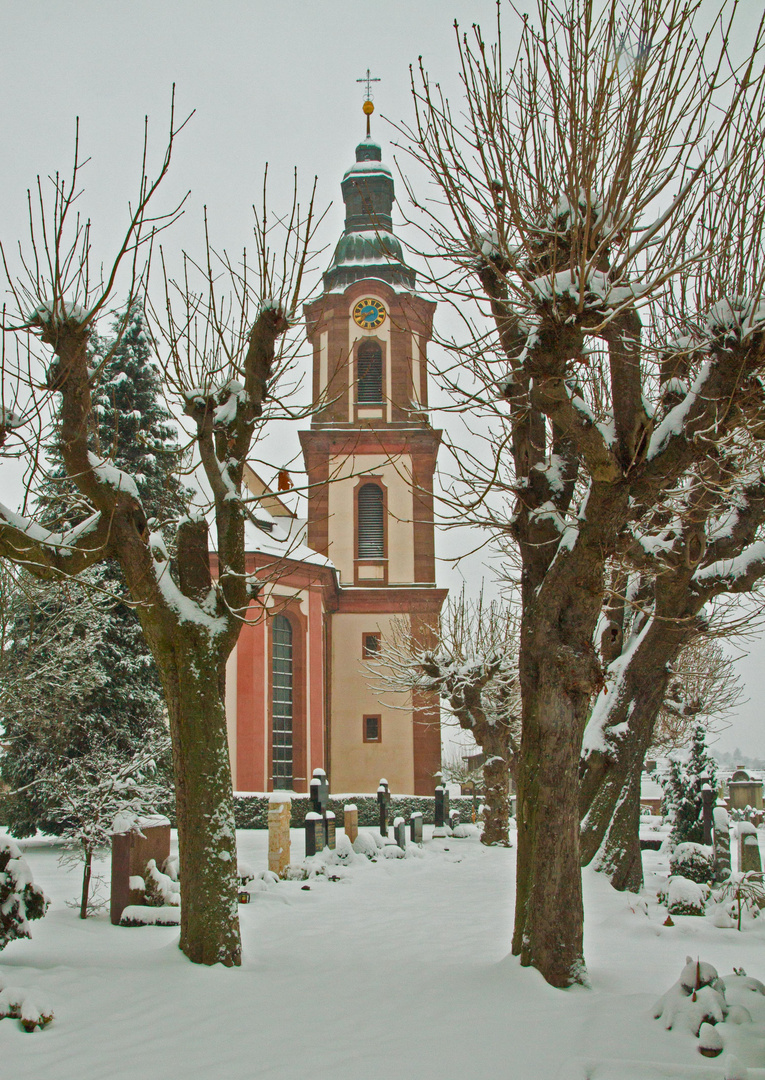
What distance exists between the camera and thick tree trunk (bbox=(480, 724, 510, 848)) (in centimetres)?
1953

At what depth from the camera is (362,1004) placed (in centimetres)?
588

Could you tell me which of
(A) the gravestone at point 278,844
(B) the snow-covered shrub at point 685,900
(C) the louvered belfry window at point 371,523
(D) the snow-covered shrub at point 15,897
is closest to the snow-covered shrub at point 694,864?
(B) the snow-covered shrub at point 685,900

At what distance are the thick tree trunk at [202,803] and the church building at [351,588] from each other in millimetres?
16608

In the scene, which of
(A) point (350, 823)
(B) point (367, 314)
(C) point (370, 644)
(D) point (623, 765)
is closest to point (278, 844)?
(A) point (350, 823)

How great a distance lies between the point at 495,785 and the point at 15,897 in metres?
14.7

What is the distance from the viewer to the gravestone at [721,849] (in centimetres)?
1141

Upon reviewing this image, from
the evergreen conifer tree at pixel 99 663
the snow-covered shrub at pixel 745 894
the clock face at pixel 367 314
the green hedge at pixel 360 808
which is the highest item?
the clock face at pixel 367 314

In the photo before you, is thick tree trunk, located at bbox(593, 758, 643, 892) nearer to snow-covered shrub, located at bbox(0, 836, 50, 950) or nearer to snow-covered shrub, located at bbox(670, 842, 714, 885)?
snow-covered shrub, located at bbox(670, 842, 714, 885)

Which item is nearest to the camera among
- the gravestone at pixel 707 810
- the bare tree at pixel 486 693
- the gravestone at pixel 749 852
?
the gravestone at pixel 749 852

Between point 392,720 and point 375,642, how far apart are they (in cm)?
253

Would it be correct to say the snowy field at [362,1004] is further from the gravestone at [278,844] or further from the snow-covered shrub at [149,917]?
the gravestone at [278,844]

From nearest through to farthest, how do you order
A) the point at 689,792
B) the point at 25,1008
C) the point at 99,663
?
the point at 25,1008
the point at 689,792
the point at 99,663

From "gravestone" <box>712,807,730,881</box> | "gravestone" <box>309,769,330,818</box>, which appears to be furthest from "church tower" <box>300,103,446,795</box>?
"gravestone" <box>712,807,730,881</box>

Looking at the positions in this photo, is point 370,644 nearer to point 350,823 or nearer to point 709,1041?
point 350,823
